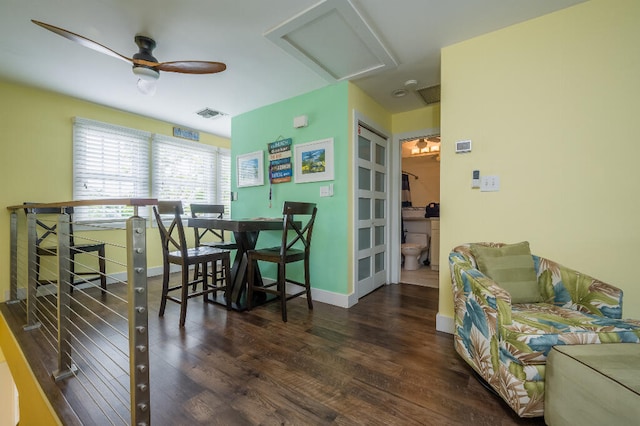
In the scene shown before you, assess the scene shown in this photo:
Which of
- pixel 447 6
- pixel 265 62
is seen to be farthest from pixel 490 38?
pixel 265 62

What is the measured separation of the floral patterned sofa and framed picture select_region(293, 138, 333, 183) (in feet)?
5.33

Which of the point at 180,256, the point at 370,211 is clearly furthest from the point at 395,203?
the point at 180,256

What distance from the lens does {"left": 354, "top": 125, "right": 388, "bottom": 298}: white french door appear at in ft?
9.96

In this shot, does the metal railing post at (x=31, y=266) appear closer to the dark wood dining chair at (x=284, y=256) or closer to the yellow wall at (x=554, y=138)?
the dark wood dining chair at (x=284, y=256)

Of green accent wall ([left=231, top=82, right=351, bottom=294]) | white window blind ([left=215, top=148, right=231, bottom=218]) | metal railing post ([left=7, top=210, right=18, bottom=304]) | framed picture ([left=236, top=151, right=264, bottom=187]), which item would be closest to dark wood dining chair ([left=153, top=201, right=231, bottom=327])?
green accent wall ([left=231, top=82, right=351, bottom=294])

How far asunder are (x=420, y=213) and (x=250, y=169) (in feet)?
11.4

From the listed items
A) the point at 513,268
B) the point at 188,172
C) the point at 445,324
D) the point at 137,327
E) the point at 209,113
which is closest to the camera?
the point at 137,327

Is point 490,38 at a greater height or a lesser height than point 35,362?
greater

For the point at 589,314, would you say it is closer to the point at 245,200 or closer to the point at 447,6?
the point at 447,6

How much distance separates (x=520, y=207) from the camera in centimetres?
199

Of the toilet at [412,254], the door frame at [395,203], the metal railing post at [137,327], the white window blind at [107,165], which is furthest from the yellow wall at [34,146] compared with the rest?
the toilet at [412,254]

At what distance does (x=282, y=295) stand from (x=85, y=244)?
2.85 metres

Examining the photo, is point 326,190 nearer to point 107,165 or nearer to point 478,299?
point 478,299

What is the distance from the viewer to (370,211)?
328 centimetres
